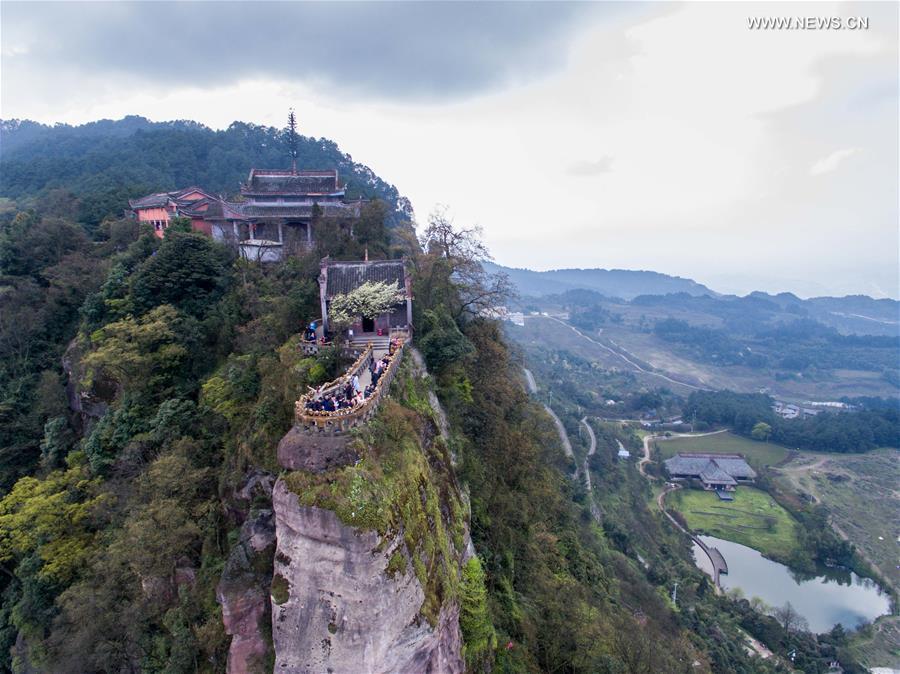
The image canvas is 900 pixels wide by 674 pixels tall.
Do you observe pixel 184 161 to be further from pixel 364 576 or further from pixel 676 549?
pixel 676 549

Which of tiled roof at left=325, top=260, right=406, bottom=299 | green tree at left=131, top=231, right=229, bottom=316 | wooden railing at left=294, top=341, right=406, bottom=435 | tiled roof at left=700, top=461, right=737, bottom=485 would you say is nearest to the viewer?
wooden railing at left=294, top=341, right=406, bottom=435

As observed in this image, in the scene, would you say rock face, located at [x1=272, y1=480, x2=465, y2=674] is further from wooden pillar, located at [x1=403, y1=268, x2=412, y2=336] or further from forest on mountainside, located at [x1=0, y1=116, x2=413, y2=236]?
forest on mountainside, located at [x1=0, y1=116, x2=413, y2=236]

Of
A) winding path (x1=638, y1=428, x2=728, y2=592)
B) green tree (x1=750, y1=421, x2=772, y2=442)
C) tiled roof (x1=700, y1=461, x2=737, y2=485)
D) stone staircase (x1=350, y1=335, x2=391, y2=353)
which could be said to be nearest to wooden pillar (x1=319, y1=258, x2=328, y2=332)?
stone staircase (x1=350, y1=335, x2=391, y2=353)

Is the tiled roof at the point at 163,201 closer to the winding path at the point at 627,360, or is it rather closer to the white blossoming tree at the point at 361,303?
the white blossoming tree at the point at 361,303

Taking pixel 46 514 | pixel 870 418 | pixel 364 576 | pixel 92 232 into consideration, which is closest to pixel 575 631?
pixel 364 576

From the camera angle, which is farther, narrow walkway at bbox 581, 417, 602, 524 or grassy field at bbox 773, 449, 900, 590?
grassy field at bbox 773, 449, 900, 590

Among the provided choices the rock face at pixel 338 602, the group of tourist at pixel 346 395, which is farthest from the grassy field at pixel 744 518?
the rock face at pixel 338 602

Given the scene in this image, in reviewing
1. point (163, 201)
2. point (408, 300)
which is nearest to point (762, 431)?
point (408, 300)
